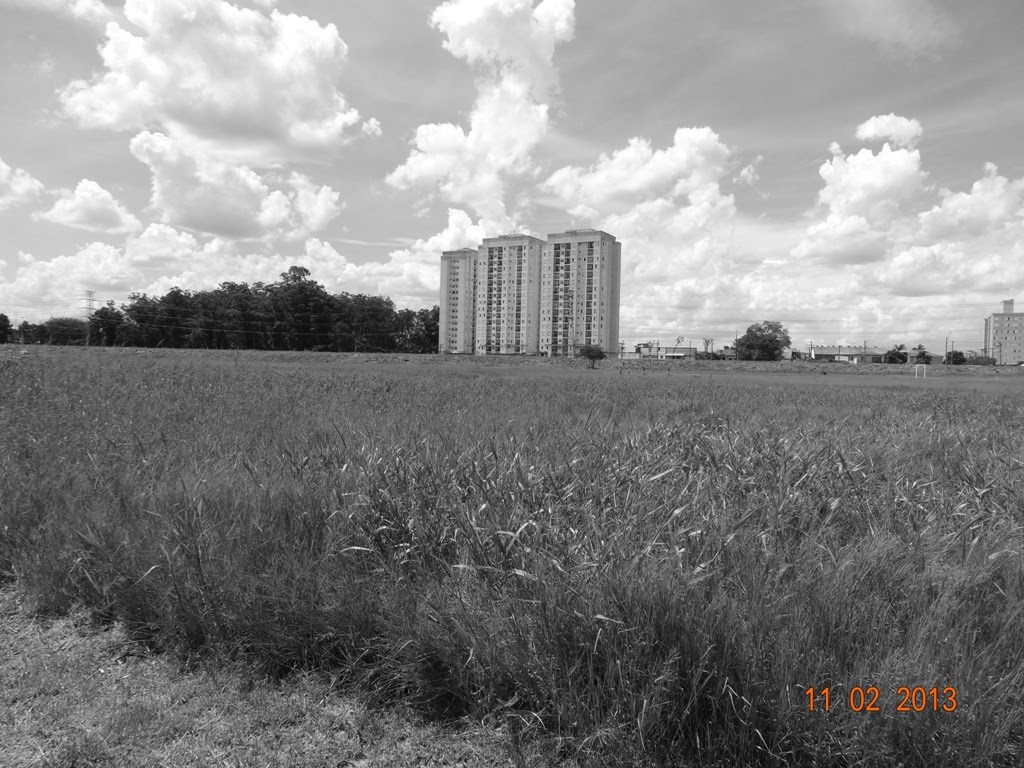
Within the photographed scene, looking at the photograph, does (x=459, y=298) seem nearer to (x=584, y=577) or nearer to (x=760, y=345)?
(x=760, y=345)

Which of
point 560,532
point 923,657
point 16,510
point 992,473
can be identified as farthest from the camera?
point 992,473

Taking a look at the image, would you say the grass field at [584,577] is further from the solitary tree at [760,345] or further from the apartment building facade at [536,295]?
the apartment building facade at [536,295]

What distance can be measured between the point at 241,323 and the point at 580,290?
258 ft

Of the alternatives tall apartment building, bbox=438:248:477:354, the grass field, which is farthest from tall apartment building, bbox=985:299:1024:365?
the grass field

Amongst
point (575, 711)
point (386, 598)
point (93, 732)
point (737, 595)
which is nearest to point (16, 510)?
point (93, 732)

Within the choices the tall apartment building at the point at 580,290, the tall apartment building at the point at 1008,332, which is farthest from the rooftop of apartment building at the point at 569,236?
the tall apartment building at the point at 1008,332

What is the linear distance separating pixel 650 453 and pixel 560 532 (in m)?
3.06

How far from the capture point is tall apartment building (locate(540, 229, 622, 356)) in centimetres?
14612

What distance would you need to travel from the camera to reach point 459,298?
16500 cm

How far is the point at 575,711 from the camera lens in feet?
9.49

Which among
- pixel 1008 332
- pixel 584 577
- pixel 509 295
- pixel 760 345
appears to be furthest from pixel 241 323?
pixel 1008 332

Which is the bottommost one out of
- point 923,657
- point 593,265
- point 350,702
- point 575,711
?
point 350,702

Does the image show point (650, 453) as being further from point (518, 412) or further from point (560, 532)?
point (518, 412)
